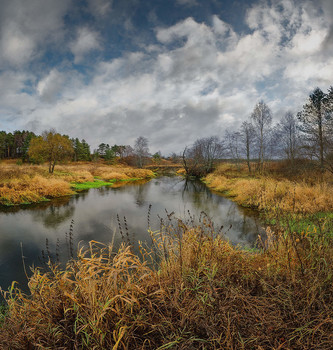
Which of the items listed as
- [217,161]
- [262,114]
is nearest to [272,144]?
[262,114]

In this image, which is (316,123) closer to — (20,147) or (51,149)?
(51,149)

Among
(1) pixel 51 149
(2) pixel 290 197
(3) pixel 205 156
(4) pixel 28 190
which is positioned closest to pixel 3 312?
(2) pixel 290 197

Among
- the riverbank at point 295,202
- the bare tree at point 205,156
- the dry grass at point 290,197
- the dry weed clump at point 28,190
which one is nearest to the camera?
the riverbank at point 295,202

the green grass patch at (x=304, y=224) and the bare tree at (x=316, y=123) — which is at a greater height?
the bare tree at (x=316, y=123)

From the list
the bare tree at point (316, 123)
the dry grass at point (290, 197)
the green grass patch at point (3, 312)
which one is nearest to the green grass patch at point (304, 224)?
the dry grass at point (290, 197)

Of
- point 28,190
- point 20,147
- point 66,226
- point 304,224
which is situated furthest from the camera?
point 20,147

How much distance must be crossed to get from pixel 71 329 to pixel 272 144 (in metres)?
29.9

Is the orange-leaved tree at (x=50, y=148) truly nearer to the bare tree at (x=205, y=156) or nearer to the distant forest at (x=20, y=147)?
the bare tree at (x=205, y=156)

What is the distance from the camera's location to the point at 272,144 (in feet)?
84.9

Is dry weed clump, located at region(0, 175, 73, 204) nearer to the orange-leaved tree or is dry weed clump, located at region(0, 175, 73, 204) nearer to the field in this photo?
the orange-leaved tree

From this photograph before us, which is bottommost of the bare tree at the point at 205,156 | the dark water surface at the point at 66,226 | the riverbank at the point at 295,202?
the dark water surface at the point at 66,226

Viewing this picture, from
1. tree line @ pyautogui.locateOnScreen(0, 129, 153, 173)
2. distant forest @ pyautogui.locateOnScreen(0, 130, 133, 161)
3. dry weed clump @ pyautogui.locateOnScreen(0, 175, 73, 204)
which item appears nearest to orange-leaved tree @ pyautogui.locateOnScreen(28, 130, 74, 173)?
tree line @ pyautogui.locateOnScreen(0, 129, 153, 173)

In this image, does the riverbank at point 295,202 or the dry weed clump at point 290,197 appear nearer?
the riverbank at point 295,202

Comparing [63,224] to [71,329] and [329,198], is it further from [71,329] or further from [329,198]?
[329,198]
